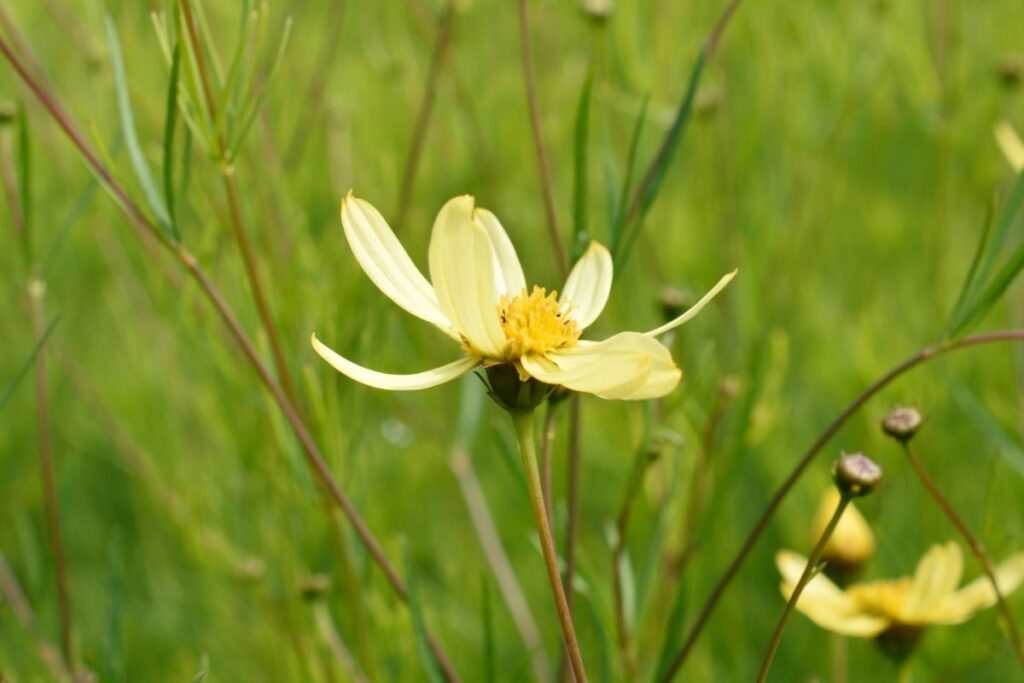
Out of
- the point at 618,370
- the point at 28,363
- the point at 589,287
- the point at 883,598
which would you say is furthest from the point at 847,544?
the point at 28,363

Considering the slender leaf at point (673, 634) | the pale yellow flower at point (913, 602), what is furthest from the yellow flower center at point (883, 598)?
the slender leaf at point (673, 634)

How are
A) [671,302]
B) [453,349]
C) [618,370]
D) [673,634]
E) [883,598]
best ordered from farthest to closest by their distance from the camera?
[453,349] → [671,302] → [883,598] → [673,634] → [618,370]

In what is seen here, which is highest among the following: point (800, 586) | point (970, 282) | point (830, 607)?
point (970, 282)

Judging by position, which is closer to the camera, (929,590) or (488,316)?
(488,316)

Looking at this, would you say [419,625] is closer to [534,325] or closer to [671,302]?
[534,325]

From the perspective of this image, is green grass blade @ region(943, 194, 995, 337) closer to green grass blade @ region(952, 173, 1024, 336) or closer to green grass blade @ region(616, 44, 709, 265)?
green grass blade @ region(952, 173, 1024, 336)

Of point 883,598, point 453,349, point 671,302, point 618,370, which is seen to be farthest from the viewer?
point 453,349
